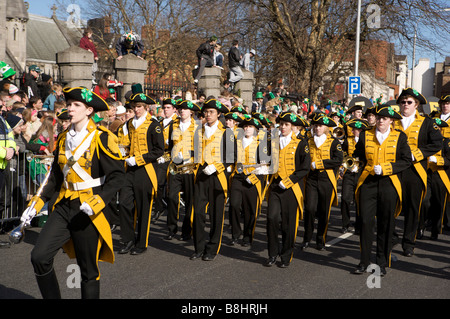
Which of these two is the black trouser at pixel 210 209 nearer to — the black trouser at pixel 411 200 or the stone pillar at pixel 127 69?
the black trouser at pixel 411 200

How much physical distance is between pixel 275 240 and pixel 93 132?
3389 mm

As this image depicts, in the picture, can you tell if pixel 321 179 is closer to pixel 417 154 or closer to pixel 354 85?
pixel 417 154

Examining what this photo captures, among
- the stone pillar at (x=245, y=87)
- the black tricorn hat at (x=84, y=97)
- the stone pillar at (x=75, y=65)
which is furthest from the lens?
the stone pillar at (x=245, y=87)

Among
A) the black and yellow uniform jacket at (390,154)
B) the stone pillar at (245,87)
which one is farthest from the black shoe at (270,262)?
the stone pillar at (245,87)

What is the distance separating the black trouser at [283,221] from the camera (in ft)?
26.6

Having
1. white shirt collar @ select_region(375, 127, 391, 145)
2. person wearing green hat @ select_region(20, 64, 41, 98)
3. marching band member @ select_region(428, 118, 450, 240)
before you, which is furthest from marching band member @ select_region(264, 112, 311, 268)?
person wearing green hat @ select_region(20, 64, 41, 98)

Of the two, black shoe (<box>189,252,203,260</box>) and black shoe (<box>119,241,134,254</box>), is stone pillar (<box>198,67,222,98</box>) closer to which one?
black shoe (<box>119,241,134,254</box>)

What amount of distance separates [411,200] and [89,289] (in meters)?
5.05

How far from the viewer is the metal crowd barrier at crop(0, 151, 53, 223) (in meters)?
9.75

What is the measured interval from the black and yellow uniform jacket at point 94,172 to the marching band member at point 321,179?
4.28 metres

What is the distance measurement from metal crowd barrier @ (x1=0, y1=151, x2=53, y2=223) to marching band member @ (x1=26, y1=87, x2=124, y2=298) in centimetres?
418

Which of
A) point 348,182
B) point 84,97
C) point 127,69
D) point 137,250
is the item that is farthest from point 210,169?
point 127,69
